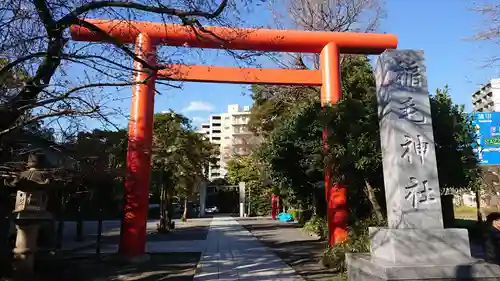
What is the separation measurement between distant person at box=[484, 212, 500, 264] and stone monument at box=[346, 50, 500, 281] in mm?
2052

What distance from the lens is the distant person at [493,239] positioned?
22.5 ft

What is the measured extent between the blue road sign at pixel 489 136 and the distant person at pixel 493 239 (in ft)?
17.2

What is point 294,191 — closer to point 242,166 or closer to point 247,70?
point 247,70

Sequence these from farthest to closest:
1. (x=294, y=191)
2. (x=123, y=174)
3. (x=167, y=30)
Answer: (x=294, y=191), (x=123, y=174), (x=167, y=30)

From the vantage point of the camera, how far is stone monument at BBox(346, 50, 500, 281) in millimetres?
5035

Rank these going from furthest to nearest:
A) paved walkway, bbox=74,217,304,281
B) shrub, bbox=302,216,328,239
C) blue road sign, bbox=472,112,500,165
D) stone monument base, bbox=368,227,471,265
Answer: shrub, bbox=302,216,328,239 → blue road sign, bbox=472,112,500,165 → paved walkway, bbox=74,217,304,281 → stone monument base, bbox=368,227,471,265

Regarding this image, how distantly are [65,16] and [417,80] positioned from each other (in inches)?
203

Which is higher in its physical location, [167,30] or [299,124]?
[167,30]

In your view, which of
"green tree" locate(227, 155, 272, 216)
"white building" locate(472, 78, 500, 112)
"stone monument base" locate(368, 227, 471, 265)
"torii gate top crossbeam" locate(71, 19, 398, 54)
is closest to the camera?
"stone monument base" locate(368, 227, 471, 265)

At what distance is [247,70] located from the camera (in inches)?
396

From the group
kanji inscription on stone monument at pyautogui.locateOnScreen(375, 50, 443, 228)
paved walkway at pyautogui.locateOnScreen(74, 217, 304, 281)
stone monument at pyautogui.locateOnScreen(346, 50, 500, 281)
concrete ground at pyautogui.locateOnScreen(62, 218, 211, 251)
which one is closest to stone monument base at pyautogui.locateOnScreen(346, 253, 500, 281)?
stone monument at pyautogui.locateOnScreen(346, 50, 500, 281)

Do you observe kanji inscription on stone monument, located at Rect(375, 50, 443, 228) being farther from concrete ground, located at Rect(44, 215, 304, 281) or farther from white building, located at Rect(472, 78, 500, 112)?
concrete ground, located at Rect(44, 215, 304, 281)

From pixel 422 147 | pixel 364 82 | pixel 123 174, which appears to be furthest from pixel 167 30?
pixel 422 147

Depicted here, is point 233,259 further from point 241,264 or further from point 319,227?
point 319,227
